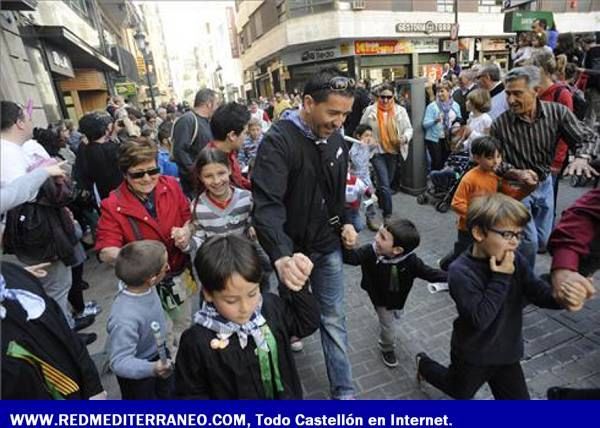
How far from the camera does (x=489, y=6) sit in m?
26.9

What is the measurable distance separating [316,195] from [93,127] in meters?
3.41

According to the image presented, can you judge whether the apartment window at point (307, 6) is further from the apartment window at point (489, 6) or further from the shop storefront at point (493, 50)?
the shop storefront at point (493, 50)

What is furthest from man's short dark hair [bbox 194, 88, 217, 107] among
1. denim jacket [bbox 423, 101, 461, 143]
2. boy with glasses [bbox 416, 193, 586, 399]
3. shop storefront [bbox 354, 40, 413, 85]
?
shop storefront [bbox 354, 40, 413, 85]

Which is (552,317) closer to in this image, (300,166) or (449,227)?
(449,227)

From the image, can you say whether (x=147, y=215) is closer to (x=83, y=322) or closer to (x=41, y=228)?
(x=41, y=228)

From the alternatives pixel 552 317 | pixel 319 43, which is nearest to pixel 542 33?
pixel 552 317

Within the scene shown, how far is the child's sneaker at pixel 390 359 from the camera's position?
9.70 ft

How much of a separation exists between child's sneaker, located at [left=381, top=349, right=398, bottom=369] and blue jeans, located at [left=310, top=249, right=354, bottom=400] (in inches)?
22.0

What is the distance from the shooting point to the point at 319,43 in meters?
24.8

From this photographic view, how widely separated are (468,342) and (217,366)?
140cm

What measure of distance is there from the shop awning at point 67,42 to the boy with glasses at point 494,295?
1159cm

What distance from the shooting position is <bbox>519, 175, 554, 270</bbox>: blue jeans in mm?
3191

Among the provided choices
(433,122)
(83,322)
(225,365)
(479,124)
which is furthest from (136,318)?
(433,122)

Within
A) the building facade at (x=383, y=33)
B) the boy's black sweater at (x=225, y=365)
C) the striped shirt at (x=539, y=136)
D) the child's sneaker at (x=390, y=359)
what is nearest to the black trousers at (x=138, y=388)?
the boy's black sweater at (x=225, y=365)
